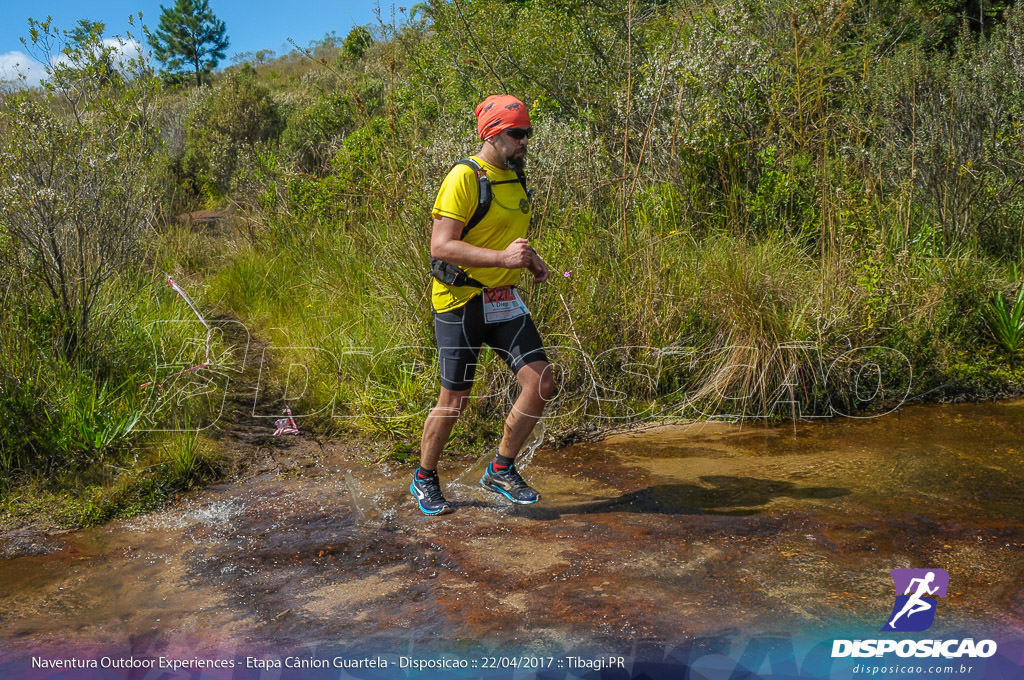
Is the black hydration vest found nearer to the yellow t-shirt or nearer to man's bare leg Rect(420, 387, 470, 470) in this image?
the yellow t-shirt

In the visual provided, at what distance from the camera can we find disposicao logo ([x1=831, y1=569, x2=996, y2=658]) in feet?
9.80

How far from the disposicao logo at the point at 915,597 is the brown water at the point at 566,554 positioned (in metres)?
0.04

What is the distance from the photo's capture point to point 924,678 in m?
2.90

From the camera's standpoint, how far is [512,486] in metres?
4.54

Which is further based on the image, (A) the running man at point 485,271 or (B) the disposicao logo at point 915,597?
(A) the running man at point 485,271

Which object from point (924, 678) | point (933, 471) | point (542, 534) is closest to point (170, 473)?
point (542, 534)

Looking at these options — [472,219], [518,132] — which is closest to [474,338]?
[472,219]

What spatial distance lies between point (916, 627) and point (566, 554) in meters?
1.43

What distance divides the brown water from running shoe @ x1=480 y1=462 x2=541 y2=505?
3.3 inches

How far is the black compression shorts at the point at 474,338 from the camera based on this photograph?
4.16 m

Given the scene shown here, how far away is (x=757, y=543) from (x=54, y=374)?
400 cm

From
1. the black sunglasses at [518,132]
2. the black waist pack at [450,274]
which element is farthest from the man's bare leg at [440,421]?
the black sunglasses at [518,132]

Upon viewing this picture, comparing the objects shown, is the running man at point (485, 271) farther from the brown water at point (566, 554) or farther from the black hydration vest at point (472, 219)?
the brown water at point (566, 554)

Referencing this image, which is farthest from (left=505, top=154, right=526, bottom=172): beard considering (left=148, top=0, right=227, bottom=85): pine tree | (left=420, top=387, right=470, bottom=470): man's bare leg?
(left=148, top=0, right=227, bottom=85): pine tree
